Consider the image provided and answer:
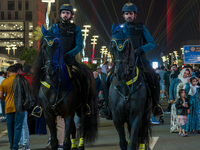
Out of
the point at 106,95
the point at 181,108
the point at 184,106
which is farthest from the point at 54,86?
the point at 181,108

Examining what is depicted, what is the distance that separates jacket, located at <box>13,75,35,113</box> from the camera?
941 cm

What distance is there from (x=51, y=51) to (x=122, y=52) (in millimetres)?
1430

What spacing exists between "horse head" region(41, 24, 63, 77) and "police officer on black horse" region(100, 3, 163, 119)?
1119 mm

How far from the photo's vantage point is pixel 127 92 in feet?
21.6

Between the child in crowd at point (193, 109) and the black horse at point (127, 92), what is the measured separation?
24.0 ft

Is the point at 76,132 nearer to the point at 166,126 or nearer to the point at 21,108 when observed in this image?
the point at 21,108

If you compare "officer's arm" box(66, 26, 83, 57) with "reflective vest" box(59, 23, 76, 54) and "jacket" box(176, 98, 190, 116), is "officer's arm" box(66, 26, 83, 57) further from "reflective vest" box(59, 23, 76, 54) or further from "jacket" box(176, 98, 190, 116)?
"jacket" box(176, 98, 190, 116)

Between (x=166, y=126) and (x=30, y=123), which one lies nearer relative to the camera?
(x=30, y=123)

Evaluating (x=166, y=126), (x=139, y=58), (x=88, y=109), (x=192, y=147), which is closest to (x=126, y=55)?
(x=139, y=58)

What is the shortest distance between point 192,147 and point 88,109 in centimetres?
369

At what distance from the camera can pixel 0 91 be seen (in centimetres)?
964

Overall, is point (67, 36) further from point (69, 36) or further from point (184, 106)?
point (184, 106)

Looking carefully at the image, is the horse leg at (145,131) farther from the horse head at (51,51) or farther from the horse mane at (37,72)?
the horse mane at (37,72)

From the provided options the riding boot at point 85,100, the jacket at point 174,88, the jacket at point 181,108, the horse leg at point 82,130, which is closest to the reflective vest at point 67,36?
the riding boot at point 85,100
